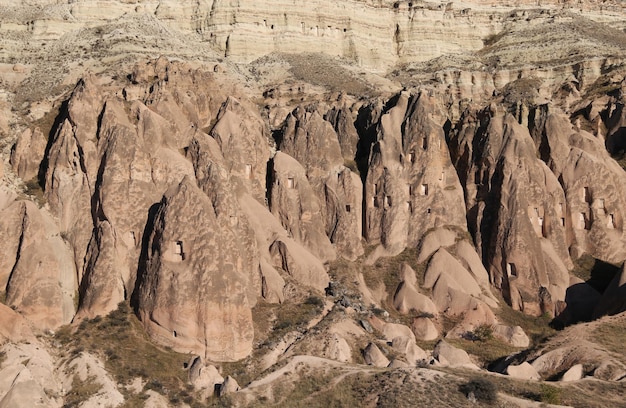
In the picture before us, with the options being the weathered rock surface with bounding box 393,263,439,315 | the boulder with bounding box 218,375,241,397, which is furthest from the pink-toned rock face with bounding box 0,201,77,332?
the weathered rock surface with bounding box 393,263,439,315

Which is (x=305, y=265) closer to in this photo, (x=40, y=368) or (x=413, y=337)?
(x=413, y=337)

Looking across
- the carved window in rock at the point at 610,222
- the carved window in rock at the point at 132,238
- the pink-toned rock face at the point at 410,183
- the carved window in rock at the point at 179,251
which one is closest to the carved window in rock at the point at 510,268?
the pink-toned rock face at the point at 410,183

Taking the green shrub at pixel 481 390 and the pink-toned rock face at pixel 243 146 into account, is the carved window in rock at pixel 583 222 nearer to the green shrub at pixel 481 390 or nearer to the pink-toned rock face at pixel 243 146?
the green shrub at pixel 481 390

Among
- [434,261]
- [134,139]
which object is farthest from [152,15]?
[434,261]

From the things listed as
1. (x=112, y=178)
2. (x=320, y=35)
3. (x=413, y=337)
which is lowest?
(x=413, y=337)

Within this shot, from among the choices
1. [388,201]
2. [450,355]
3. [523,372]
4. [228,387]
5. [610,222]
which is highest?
[388,201]

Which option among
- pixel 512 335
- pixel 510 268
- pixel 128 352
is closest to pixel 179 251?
pixel 128 352

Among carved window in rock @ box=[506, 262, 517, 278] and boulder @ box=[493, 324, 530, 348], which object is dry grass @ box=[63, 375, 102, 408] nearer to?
boulder @ box=[493, 324, 530, 348]

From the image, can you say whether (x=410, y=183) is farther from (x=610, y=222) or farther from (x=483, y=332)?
(x=610, y=222)
